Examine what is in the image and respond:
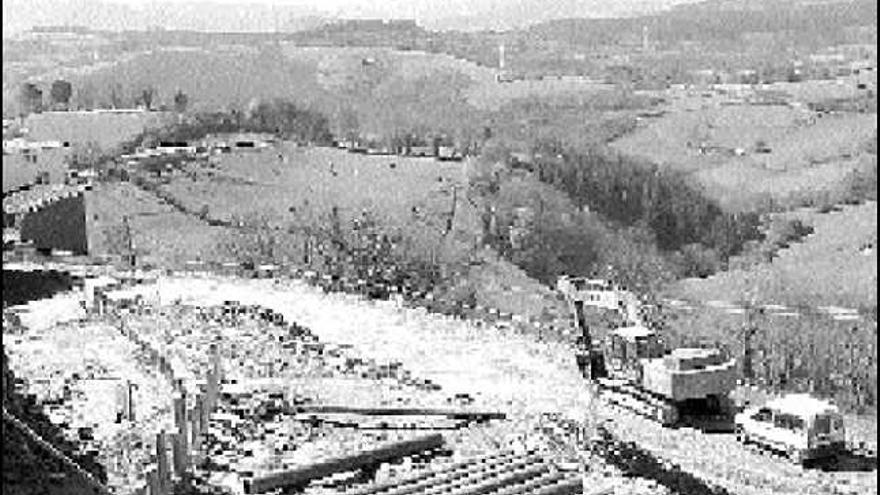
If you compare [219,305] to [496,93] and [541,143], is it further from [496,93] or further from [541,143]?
[496,93]

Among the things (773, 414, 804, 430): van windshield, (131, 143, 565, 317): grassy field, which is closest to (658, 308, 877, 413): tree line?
(773, 414, 804, 430): van windshield

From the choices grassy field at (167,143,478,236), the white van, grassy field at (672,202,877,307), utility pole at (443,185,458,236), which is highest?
the white van

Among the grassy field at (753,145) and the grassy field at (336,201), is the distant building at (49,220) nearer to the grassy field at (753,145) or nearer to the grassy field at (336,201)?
the grassy field at (336,201)

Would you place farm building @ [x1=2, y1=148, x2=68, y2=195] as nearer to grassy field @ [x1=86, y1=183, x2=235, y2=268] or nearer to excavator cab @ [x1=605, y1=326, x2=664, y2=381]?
grassy field @ [x1=86, y1=183, x2=235, y2=268]

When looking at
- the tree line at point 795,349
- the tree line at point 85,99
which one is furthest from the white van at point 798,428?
the tree line at point 85,99

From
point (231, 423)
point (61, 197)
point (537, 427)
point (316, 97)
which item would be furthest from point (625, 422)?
point (316, 97)

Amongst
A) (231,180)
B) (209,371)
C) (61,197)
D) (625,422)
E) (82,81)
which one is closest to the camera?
(625,422)
